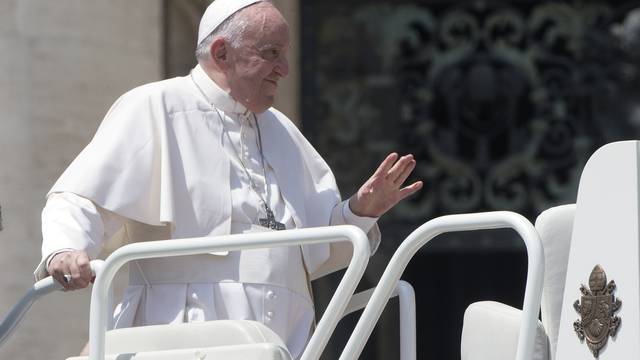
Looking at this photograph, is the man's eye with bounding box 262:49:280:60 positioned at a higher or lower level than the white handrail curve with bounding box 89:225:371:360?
higher

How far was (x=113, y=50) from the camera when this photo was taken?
7.71 m

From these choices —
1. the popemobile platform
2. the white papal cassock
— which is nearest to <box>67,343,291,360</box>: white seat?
the popemobile platform

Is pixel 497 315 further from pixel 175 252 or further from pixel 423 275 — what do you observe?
pixel 423 275

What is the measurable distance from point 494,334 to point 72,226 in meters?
1.21

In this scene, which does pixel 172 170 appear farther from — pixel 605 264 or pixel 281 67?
pixel 605 264

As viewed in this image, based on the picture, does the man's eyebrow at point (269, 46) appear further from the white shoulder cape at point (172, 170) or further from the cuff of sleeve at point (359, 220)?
the cuff of sleeve at point (359, 220)

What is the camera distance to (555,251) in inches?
174

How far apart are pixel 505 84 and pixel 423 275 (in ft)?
3.35

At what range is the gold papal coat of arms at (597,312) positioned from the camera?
161 inches

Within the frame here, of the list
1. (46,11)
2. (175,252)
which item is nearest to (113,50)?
(46,11)

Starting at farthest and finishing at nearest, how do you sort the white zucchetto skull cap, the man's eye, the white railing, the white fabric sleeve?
the white zucchetto skull cap < the man's eye < the white fabric sleeve < the white railing

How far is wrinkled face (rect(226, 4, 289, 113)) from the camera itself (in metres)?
5.43

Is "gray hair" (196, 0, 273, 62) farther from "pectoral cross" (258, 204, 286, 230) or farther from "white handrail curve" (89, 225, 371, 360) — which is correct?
"white handrail curve" (89, 225, 371, 360)

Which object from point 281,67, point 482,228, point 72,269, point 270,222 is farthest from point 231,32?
point 482,228
